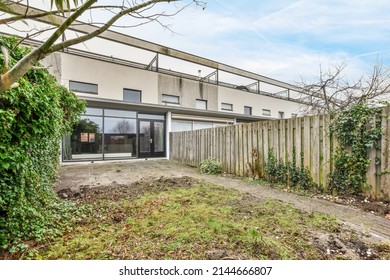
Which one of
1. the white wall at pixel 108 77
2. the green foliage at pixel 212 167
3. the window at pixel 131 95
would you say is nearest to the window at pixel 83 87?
the white wall at pixel 108 77

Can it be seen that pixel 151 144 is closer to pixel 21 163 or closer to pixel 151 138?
pixel 151 138

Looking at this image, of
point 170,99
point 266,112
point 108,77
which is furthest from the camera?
point 266,112

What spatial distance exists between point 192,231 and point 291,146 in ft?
12.3

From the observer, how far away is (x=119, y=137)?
448 inches

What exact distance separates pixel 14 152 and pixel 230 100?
16849 millimetres

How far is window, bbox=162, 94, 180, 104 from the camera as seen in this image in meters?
14.4

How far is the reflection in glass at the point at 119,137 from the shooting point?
11.0 meters

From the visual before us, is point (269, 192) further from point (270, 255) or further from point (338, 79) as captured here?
point (338, 79)

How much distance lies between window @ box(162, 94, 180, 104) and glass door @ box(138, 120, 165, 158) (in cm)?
238

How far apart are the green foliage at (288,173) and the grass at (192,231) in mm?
1480

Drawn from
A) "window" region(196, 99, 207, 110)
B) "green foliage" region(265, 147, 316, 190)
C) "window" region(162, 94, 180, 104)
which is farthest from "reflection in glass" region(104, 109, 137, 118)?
"green foliage" region(265, 147, 316, 190)

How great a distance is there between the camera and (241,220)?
9.56ft

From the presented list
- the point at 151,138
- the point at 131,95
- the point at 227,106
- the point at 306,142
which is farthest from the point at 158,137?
the point at 306,142

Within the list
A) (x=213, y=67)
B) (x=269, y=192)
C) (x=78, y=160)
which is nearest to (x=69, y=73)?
(x=78, y=160)
